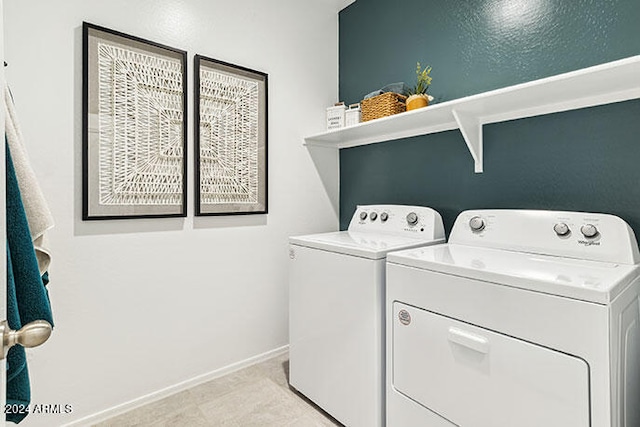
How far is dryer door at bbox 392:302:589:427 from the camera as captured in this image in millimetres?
930

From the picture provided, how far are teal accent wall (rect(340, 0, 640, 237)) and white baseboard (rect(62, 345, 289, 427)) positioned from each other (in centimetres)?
125

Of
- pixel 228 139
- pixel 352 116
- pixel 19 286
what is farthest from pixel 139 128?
pixel 352 116

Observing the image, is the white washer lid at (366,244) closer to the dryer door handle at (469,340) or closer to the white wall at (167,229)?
the dryer door handle at (469,340)

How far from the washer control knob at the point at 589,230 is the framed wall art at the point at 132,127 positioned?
1817 mm

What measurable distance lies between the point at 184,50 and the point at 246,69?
0.37m

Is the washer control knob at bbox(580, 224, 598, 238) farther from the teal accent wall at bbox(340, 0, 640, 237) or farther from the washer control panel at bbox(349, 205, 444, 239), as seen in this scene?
the washer control panel at bbox(349, 205, 444, 239)

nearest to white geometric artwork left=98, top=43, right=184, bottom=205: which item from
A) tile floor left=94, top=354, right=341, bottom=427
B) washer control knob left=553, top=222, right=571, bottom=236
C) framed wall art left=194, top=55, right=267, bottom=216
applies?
framed wall art left=194, top=55, right=267, bottom=216

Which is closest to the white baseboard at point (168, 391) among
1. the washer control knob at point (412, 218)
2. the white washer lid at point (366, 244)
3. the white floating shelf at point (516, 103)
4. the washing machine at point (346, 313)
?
the washing machine at point (346, 313)

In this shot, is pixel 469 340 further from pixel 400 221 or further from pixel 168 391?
pixel 168 391

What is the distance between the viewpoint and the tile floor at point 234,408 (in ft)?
5.37

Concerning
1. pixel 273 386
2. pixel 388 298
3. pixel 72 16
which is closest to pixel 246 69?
pixel 72 16

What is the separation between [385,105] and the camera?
1924mm

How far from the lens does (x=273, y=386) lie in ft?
6.36

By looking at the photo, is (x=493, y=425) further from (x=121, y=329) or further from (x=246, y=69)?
(x=246, y=69)
